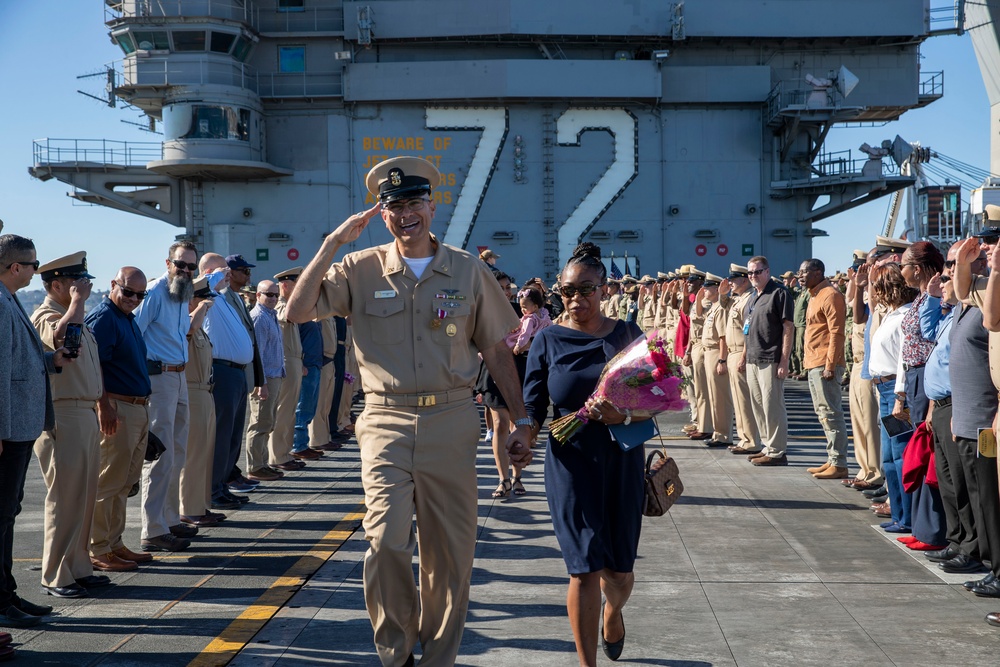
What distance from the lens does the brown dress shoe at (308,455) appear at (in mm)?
12961

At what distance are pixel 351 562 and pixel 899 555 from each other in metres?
3.99

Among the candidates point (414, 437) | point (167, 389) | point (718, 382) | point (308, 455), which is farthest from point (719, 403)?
point (414, 437)

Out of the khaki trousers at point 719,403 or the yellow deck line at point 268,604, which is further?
the khaki trousers at point 719,403

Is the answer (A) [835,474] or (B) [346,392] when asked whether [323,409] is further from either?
(A) [835,474]

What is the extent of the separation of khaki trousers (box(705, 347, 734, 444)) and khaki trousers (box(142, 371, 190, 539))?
800cm

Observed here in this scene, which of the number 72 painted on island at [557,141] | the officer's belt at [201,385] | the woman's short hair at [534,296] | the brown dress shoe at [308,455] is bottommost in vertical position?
the brown dress shoe at [308,455]

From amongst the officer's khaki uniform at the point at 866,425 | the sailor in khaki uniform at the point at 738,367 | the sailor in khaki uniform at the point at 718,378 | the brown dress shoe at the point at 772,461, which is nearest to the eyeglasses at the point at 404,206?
the officer's khaki uniform at the point at 866,425

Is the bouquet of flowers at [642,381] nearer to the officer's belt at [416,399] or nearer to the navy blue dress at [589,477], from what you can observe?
the navy blue dress at [589,477]

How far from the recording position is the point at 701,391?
14.7m

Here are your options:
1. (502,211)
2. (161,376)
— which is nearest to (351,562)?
(161,376)

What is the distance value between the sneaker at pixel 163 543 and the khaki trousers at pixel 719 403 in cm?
816

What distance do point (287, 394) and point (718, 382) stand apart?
5816 mm

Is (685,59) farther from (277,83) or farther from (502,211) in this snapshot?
(277,83)

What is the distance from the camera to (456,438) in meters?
4.84
